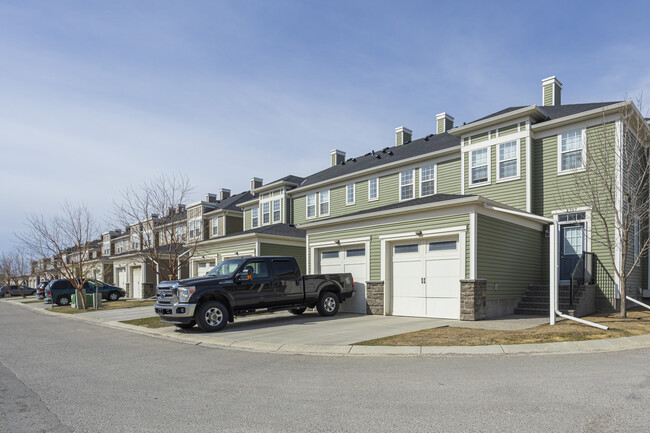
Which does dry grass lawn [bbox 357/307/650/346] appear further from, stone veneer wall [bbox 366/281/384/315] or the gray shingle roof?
the gray shingle roof

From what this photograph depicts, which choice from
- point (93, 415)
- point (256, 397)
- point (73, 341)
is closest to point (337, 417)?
point (256, 397)

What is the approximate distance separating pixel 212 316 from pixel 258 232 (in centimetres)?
1071

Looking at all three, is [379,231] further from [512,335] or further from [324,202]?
[324,202]

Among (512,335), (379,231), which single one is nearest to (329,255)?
(379,231)

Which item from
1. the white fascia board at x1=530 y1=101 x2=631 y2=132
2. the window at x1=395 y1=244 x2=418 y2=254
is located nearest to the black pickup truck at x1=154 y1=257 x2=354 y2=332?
the window at x1=395 y1=244 x2=418 y2=254

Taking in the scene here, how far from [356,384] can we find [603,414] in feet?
10.4

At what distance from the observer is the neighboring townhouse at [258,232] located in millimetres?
24266

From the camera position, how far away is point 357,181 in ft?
86.1

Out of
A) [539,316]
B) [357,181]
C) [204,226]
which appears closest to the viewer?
[539,316]

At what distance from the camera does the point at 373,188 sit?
25203 millimetres

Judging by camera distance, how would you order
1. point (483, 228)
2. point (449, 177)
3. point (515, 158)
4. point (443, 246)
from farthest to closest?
1. point (449, 177)
2. point (515, 158)
3. point (443, 246)
4. point (483, 228)

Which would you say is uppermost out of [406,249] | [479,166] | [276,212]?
[479,166]

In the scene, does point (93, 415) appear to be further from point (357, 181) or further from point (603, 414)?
point (357, 181)

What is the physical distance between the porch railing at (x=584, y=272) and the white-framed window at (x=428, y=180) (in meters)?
7.51
